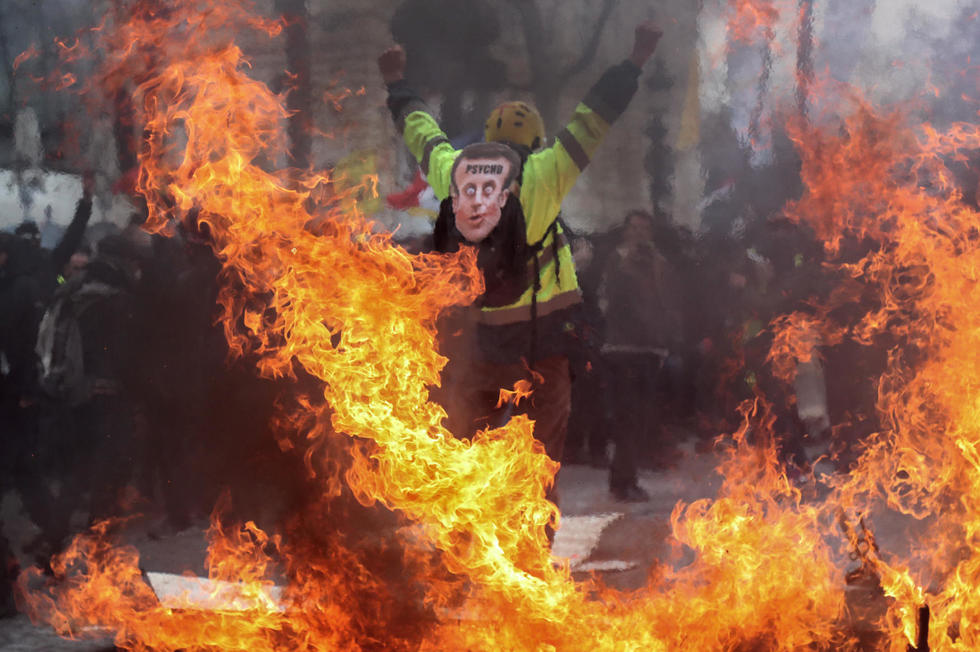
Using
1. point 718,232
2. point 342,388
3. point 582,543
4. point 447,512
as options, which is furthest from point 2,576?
point 718,232

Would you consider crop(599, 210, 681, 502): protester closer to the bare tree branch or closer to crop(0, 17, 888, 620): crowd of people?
crop(0, 17, 888, 620): crowd of people

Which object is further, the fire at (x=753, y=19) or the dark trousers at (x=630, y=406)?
the dark trousers at (x=630, y=406)

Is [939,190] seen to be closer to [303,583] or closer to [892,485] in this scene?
[892,485]

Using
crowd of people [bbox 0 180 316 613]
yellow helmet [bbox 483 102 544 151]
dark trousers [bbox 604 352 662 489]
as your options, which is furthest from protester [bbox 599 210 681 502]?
crowd of people [bbox 0 180 316 613]

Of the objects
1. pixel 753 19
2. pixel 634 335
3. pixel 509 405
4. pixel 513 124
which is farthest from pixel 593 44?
pixel 509 405

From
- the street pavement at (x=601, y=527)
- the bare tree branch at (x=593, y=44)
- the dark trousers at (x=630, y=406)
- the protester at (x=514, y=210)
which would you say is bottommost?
the street pavement at (x=601, y=527)

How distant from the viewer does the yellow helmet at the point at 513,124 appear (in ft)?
13.3

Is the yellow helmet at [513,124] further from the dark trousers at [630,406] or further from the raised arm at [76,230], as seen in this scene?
the raised arm at [76,230]

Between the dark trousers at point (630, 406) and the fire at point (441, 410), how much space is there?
38 cm

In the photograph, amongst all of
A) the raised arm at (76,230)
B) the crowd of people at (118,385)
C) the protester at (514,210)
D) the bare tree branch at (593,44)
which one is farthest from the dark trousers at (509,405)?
the raised arm at (76,230)

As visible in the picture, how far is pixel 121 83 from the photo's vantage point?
4.23 metres

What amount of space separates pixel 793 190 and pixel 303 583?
301cm

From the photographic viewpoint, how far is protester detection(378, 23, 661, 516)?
405 cm

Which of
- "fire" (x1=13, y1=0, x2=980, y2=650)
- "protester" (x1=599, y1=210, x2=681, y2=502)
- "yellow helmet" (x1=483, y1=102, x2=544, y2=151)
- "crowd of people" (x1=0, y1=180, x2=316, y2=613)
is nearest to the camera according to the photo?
"fire" (x1=13, y1=0, x2=980, y2=650)
